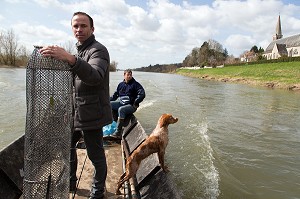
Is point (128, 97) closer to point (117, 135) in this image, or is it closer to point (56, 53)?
point (117, 135)

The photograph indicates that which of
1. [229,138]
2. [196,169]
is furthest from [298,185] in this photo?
[229,138]

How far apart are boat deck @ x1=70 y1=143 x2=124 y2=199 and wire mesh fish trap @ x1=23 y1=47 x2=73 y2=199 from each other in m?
1.25

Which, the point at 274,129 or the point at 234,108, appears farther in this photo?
the point at 234,108

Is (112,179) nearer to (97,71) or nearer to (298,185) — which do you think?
(97,71)

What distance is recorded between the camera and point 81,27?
3422 millimetres

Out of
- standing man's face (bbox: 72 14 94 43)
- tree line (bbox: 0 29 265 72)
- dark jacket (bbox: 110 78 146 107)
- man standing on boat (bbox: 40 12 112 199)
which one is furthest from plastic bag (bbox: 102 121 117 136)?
tree line (bbox: 0 29 265 72)

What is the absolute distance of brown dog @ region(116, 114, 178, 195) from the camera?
450 centimetres

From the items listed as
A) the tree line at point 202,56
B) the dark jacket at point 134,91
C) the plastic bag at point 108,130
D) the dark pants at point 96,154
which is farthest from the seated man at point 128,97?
the tree line at point 202,56

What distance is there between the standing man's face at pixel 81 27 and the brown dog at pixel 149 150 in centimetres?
203

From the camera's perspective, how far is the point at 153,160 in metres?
5.11

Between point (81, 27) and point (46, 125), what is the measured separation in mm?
1228

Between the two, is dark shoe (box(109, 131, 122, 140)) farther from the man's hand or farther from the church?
the church

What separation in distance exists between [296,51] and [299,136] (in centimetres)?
7823

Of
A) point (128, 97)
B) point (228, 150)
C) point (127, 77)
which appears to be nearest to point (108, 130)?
point (128, 97)
